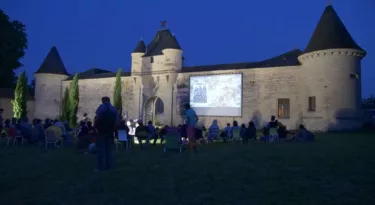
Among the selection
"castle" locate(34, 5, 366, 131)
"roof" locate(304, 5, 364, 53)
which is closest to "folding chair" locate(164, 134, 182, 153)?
"castle" locate(34, 5, 366, 131)

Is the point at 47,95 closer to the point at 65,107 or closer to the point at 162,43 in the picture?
the point at 65,107

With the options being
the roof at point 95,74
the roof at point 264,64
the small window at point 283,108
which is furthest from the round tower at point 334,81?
the roof at point 95,74

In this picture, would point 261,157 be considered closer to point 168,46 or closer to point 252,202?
point 252,202

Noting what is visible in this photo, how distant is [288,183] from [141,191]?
226 centimetres

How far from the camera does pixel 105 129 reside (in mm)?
6242

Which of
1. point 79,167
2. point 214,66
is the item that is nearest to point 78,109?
point 214,66

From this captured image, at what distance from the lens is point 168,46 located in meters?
26.8

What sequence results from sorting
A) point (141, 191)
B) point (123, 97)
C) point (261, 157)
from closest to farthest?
point (141, 191) < point (261, 157) < point (123, 97)

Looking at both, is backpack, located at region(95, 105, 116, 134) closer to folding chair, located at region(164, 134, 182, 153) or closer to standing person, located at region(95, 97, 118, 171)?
standing person, located at region(95, 97, 118, 171)

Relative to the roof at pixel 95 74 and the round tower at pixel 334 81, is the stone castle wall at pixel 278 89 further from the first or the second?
the roof at pixel 95 74

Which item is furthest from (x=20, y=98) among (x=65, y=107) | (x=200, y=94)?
(x=200, y=94)

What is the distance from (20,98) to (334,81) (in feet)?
80.9

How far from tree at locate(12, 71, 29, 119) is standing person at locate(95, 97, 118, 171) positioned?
2479cm

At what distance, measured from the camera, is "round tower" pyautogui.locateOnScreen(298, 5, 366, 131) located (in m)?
19.6
